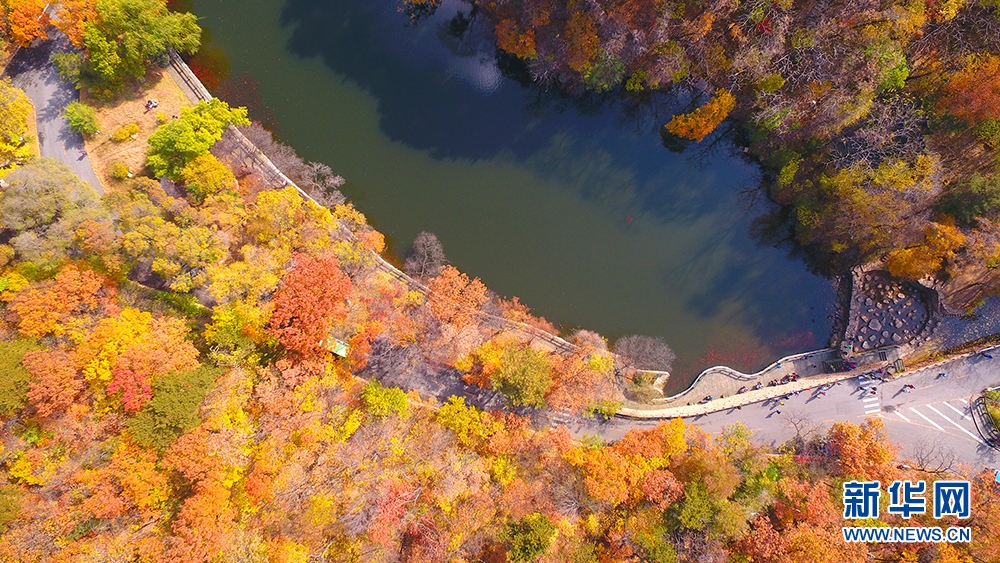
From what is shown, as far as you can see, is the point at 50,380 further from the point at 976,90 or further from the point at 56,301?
the point at 976,90

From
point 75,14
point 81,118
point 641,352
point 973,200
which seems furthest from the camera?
point 641,352

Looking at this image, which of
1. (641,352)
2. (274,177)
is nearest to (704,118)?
(641,352)

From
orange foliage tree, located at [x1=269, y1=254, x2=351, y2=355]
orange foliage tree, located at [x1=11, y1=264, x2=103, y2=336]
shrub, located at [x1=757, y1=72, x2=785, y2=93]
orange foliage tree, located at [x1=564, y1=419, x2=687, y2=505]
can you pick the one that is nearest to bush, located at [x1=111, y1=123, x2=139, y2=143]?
orange foliage tree, located at [x1=11, y1=264, x2=103, y2=336]

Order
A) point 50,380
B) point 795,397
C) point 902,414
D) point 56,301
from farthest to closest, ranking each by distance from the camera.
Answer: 1. point 795,397
2. point 902,414
3. point 56,301
4. point 50,380

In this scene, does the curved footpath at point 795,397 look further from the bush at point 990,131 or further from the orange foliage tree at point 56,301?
the bush at point 990,131

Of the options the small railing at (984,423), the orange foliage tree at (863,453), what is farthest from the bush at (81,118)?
the small railing at (984,423)

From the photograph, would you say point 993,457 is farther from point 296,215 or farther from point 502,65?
point 296,215
